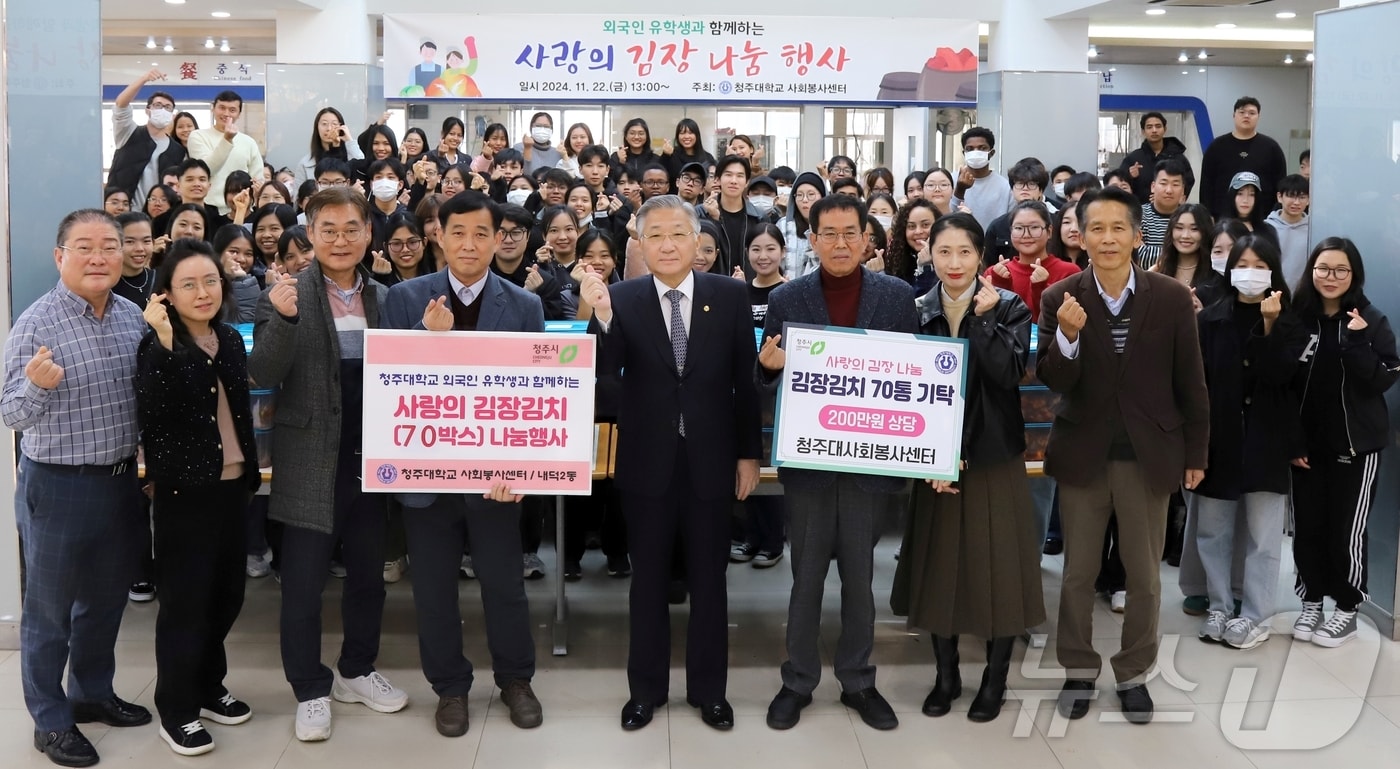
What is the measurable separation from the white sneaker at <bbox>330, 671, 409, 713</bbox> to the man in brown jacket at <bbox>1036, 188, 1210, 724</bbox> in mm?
2275

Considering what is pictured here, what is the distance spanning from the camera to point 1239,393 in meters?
4.76

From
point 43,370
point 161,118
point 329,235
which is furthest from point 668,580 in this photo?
point 161,118

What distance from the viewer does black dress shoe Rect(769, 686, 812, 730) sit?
4.06 meters

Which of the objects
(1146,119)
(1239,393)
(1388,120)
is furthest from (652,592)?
(1146,119)

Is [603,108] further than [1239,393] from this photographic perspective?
Yes

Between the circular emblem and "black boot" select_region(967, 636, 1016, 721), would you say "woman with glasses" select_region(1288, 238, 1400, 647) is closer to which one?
"black boot" select_region(967, 636, 1016, 721)

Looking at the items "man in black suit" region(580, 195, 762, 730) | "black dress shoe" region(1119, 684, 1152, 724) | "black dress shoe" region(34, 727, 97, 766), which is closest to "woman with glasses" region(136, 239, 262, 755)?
"black dress shoe" region(34, 727, 97, 766)

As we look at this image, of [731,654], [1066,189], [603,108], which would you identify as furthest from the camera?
[603,108]

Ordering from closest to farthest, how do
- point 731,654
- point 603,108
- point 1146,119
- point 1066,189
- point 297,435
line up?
point 297,435 → point 731,654 → point 1066,189 → point 1146,119 → point 603,108

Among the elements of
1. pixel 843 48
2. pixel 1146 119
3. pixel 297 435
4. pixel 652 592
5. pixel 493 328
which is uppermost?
pixel 843 48

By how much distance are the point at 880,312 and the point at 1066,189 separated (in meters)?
3.84

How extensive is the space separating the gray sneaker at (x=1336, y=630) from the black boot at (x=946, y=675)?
64.5 inches

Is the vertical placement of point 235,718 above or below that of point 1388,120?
below

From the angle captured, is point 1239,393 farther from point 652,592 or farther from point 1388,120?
point 652,592
